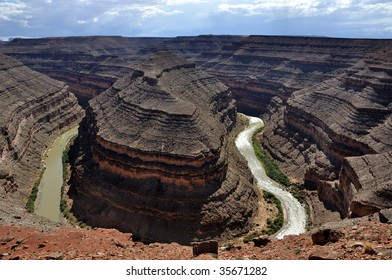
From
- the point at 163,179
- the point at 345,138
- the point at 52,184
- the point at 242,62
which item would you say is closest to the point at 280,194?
the point at 345,138

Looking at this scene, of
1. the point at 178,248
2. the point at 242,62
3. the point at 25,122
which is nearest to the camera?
the point at 178,248

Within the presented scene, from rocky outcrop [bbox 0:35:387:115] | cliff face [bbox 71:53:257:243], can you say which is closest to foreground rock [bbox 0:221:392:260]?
cliff face [bbox 71:53:257:243]

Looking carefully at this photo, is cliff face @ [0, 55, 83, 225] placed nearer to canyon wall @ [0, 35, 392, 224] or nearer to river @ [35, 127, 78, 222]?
river @ [35, 127, 78, 222]

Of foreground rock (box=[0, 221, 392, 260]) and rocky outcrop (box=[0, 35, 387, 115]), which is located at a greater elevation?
rocky outcrop (box=[0, 35, 387, 115])

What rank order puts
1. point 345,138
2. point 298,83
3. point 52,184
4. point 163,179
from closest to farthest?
point 163,179
point 345,138
point 52,184
point 298,83

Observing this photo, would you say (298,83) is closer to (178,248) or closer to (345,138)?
(345,138)

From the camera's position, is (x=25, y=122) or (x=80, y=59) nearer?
(x=25, y=122)

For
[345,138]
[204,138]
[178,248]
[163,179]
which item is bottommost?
[163,179]
